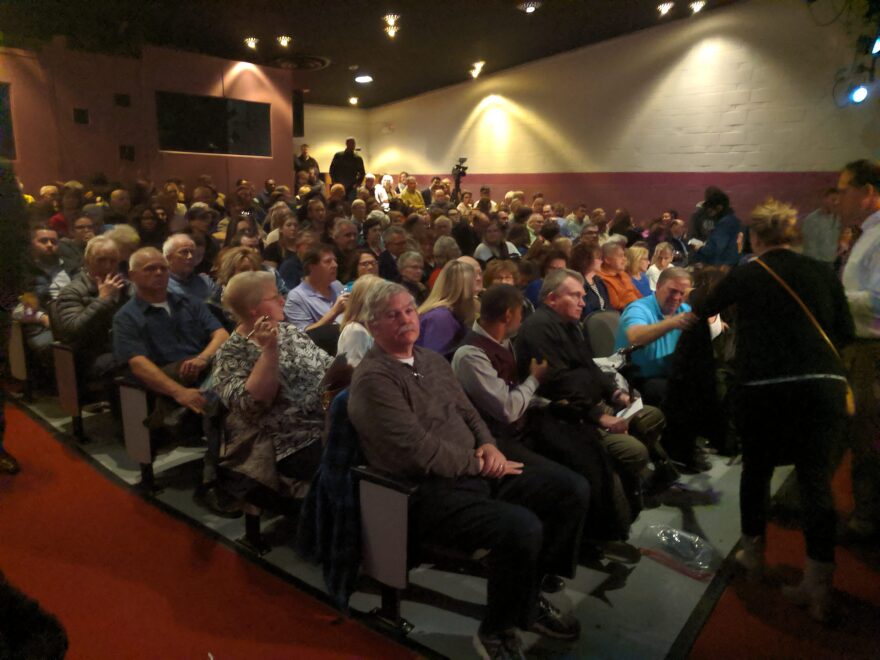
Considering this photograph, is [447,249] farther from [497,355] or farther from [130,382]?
[130,382]

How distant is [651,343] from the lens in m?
3.12

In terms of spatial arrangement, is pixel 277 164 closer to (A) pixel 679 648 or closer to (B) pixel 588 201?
(B) pixel 588 201

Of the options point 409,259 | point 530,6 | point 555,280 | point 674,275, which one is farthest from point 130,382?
point 530,6

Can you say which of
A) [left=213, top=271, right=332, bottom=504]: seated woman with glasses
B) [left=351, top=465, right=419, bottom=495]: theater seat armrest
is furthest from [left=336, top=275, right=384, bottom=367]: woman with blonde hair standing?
[left=351, top=465, right=419, bottom=495]: theater seat armrest

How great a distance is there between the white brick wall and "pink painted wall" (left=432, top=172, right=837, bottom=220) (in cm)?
12

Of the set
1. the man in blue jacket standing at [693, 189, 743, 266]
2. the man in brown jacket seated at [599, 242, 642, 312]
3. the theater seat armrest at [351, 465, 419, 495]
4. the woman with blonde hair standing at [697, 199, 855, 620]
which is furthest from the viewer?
the man in blue jacket standing at [693, 189, 743, 266]

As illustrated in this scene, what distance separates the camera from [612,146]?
9.29m

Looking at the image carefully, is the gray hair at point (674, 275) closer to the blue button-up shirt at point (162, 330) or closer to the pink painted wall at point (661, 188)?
the blue button-up shirt at point (162, 330)

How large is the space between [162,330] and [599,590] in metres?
2.41

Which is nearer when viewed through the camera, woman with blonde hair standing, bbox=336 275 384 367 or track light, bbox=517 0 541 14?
woman with blonde hair standing, bbox=336 275 384 367

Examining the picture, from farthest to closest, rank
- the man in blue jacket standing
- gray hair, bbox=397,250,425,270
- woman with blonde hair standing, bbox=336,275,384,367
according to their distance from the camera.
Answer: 1. the man in blue jacket standing
2. gray hair, bbox=397,250,425,270
3. woman with blonde hair standing, bbox=336,275,384,367

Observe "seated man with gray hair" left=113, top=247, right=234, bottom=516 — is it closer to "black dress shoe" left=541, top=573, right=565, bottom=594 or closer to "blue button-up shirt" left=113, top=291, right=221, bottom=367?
"blue button-up shirt" left=113, top=291, right=221, bottom=367

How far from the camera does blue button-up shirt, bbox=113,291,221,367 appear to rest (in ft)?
9.53

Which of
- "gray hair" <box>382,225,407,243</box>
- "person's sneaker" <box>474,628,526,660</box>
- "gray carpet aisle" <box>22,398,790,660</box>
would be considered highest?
"gray hair" <box>382,225,407,243</box>
